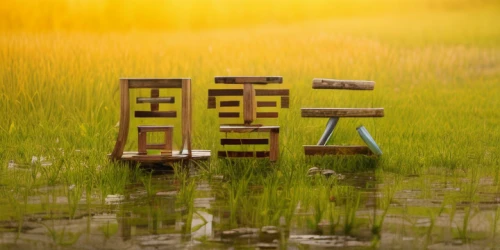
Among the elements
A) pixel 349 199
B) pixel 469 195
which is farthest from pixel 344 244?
pixel 469 195

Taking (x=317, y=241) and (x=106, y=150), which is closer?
(x=317, y=241)

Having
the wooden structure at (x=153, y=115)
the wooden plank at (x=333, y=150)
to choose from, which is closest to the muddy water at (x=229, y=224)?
the wooden structure at (x=153, y=115)

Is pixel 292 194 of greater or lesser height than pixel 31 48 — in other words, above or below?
below

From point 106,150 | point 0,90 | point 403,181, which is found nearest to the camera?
point 403,181

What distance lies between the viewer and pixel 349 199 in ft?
24.1

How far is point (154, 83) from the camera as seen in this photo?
28.6ft

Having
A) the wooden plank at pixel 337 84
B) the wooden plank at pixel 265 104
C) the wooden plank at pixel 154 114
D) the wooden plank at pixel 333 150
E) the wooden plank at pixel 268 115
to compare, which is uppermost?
the wooden plank at pixel 337 84

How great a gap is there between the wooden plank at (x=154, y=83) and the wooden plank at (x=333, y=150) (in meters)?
1.60

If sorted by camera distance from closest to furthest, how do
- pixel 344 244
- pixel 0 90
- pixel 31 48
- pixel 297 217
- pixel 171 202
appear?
pixel 344 244, pixel 297 217, pixel 171 202, pixel 0 90, pixel 31 48

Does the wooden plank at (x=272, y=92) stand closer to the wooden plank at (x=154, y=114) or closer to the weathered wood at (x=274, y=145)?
the weathered wood at (x=274, y=145)

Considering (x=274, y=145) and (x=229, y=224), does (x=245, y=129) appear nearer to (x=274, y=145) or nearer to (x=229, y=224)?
(x=274, y=145)

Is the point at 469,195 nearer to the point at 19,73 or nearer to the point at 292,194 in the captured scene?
the point at 292,194

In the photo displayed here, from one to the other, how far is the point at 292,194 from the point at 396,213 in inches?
38.5

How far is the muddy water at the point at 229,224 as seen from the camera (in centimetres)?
579
